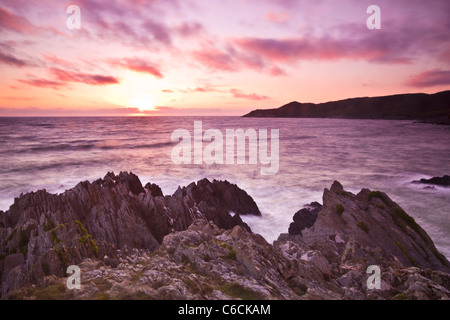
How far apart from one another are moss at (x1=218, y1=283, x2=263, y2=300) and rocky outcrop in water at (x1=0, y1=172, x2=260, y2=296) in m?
4.73

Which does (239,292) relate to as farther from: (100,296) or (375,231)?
(375,231)

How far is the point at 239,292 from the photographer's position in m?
6.94

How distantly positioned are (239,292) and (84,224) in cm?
1196

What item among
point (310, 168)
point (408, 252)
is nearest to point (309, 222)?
point (408, 252)

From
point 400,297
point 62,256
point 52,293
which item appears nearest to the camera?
point 52,293

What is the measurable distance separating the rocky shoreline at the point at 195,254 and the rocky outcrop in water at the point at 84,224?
0.05 metres

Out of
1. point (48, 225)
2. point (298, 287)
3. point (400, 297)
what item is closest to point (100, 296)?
point (298, 287)

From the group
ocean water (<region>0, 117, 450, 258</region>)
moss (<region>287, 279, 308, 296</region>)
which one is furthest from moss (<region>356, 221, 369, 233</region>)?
ocean water (<region>0, 117, 450, 258</region>)

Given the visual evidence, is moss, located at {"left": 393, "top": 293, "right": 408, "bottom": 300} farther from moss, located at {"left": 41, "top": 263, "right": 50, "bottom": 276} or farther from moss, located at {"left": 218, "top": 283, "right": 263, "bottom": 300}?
moss, located at {"left": 41, "top": 263, "right": 50, "bottom": 276}

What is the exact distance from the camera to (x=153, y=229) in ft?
54.1

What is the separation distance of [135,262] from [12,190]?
1484 inches
